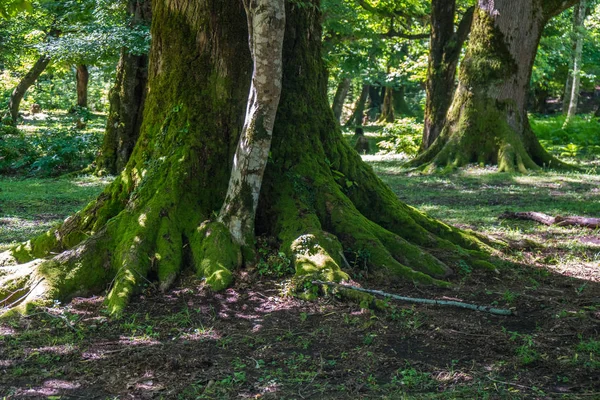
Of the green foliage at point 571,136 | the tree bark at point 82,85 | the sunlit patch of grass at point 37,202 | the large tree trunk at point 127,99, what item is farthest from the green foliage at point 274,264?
the tree bark at point 82,85

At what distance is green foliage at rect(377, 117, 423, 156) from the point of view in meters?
21.8

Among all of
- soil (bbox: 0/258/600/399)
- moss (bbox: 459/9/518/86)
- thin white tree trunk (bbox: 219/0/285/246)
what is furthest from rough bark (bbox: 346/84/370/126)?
soil (bbox: 0/258/600/399)

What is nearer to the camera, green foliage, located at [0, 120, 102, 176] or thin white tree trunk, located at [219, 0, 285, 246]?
thin white tree trunk, located at [219, 0, 285, 246]

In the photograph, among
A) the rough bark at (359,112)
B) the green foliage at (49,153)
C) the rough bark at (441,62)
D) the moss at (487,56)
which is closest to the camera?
the moss at (487,56)

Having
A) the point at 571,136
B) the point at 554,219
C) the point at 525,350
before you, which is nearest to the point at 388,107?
the point at 571,136

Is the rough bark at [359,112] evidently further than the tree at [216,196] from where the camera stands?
Yes

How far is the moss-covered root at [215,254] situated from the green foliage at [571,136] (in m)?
15.9

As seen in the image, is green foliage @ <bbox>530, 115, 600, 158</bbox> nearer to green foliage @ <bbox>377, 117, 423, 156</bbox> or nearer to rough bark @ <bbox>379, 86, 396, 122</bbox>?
green foliage @ <bbox>377, 117, 423, 156</bbox>

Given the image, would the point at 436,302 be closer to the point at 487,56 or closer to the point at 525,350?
Result: the point at 525,350

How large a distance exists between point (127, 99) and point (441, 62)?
9.13 m

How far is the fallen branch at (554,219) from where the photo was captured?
941 cm

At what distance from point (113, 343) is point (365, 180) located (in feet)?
12.0

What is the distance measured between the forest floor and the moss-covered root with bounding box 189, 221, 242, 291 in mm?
124

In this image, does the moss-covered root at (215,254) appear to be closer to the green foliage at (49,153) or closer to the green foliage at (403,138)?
the green foliage at (49,153)
